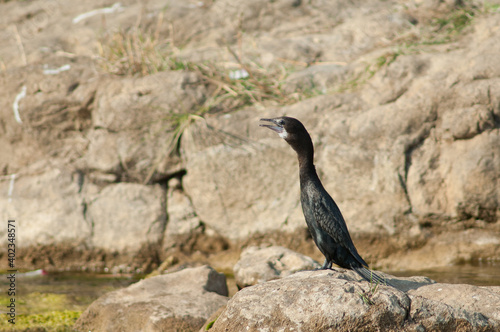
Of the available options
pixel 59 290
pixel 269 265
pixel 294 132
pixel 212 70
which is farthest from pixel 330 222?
pixel 212 70

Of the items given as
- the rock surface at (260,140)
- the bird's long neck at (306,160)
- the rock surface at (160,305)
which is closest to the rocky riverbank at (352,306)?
the rock surface at (160,305)

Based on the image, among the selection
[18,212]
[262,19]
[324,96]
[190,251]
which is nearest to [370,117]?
[324,96]

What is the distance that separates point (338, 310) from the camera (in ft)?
11.0

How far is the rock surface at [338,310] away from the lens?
11.0 ft

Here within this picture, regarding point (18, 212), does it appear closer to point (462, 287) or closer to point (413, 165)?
point (413, 165)

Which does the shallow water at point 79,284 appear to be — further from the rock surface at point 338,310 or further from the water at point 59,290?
the rock surface at point 338,310

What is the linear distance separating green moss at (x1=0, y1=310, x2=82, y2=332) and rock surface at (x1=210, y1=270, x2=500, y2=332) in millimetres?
2099

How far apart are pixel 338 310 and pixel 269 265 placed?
1.83 metres

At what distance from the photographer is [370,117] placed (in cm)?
662

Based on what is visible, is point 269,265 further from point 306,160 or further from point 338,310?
point 338,310

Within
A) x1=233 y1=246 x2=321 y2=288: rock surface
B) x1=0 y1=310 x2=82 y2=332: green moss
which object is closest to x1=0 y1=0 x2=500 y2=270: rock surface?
x1=233 y1=246 x2=321 y2=288: rock surface

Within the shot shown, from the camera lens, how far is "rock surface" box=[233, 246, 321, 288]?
16.6 feet

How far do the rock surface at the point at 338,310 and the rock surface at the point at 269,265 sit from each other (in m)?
1.41

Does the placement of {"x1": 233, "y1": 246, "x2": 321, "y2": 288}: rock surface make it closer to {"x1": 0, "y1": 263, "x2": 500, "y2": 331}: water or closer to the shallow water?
{"x1": 0, "y1": 263, "x2": 500, "y2": 331}: water
